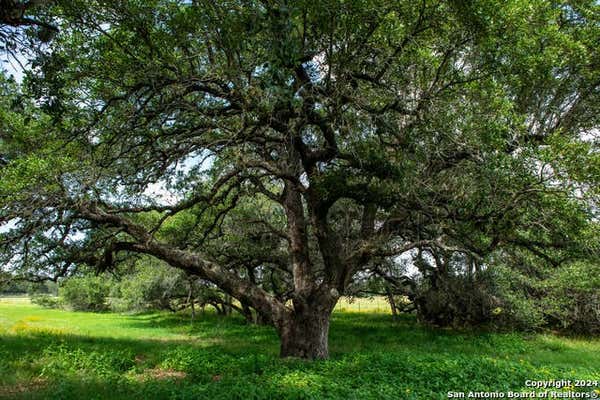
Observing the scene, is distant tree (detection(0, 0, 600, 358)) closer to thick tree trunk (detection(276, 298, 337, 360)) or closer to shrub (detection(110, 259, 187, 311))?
thick tree trunk (detection(276, 298, 337, 360))

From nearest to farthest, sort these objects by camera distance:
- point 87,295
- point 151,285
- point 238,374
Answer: point 238,374, point 151,285, point 87,295

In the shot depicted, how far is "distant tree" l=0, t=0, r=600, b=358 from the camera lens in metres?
7.14

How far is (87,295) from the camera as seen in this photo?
1816 inches

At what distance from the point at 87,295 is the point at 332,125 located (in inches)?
1853

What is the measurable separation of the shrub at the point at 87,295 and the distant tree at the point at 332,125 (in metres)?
37.4

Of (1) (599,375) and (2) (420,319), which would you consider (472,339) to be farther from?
(1) (599,375)

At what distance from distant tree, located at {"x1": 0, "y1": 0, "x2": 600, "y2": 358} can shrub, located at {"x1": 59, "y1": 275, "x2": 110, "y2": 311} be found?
123 feet

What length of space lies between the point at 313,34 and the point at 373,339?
12.6 m

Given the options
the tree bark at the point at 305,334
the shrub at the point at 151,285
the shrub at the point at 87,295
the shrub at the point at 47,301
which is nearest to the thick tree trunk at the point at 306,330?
the tree bark at the point at 305,334

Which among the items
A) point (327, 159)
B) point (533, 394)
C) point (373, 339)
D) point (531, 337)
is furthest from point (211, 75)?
point (531, 337)

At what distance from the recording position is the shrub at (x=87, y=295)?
145 ft

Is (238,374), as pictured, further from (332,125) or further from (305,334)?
(332,125)

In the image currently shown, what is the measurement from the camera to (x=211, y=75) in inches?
296

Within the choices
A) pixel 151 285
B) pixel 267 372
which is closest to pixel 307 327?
pixel 267 372
